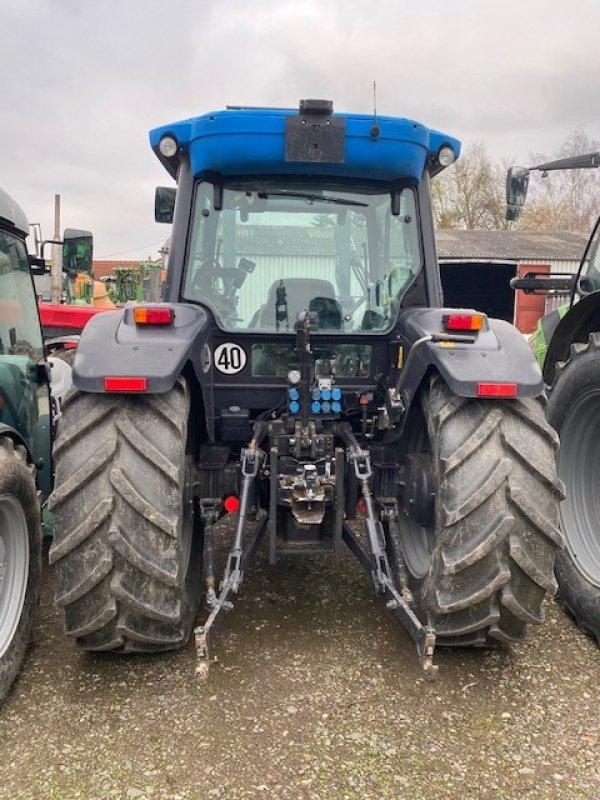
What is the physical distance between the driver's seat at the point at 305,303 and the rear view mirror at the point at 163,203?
93 cm

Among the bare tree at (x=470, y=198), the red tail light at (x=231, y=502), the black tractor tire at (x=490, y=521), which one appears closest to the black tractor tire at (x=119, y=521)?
the red tail light at (x=231, y=502)

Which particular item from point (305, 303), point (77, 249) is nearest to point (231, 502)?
point (305, 303)

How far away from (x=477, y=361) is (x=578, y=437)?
3.86ft

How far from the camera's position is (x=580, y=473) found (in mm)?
3553

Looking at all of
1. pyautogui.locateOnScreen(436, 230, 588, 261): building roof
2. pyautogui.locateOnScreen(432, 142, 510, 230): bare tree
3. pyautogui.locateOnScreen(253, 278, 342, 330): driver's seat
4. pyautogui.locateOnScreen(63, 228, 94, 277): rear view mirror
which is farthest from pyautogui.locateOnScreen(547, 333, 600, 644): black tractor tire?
pyautogui.locateOnScreen(432, 142, 510, 230): bare tree

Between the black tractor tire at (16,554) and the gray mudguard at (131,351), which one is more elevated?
the gray mudguard at (131,351)

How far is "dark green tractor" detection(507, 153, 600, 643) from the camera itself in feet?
10.6

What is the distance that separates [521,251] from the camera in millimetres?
18766

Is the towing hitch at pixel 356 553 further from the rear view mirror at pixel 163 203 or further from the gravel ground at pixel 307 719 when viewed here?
the rear view mirror at pixel 163 203

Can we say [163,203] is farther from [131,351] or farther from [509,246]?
[509,246]

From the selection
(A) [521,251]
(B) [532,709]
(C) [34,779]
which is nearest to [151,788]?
(C) [34,779]

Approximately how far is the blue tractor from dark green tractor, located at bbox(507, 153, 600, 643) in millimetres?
551

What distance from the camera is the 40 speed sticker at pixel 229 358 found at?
10.6 feet

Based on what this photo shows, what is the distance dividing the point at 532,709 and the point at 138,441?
1.75 meters
